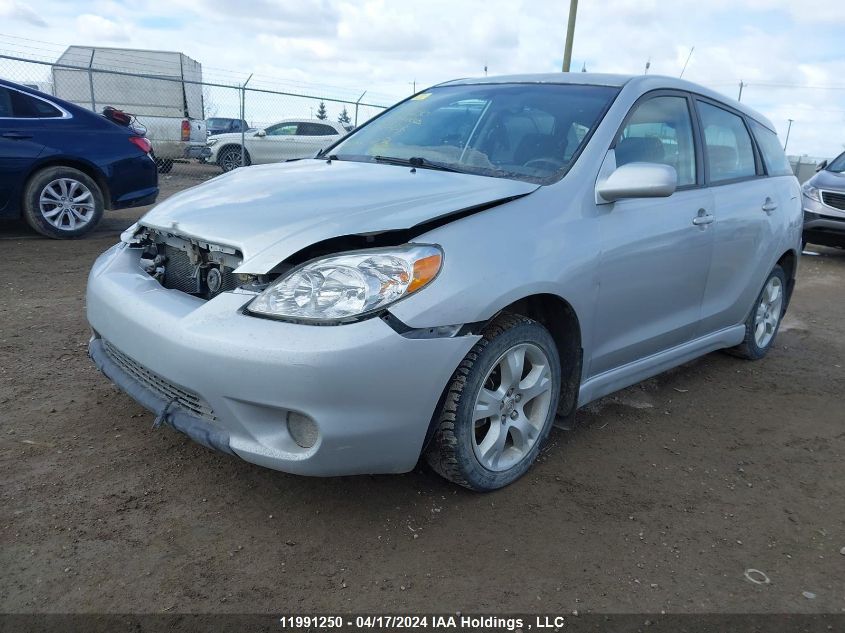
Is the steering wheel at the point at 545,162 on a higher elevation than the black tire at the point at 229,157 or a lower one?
higher

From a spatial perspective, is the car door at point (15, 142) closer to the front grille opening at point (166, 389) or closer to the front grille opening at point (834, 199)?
the front grille opening at point (166, 389)

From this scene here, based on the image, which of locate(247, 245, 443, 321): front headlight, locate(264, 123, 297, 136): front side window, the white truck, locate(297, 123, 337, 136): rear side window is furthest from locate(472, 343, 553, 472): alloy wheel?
locate(264, 123, 297, 136): front side window

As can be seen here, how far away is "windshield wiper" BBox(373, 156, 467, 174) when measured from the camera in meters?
3.17

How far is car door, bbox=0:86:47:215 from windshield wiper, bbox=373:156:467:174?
4890mm

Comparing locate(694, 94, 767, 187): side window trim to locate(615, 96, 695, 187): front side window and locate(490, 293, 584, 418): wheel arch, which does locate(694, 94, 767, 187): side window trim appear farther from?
locate(490, 293, 584, 418): wheel arch

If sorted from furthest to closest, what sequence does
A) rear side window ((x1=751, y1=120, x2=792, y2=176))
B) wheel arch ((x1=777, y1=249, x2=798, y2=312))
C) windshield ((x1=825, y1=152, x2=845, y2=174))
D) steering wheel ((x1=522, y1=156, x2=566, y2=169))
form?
windshield ((x1=825, y1=152, x2=845, y2=174)) < wheel arch ((x1=777, y1=249, x2=798, y2=312)) < rear side window ((x1=751, y1=120, x2=792, y2=176)) < steering wheel ((x1=522, y1=156, x2=566, y2=169))

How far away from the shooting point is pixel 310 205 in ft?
8.61

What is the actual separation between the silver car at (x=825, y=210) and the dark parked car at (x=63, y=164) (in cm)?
856

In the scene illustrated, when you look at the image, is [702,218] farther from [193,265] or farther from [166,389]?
[166,389]

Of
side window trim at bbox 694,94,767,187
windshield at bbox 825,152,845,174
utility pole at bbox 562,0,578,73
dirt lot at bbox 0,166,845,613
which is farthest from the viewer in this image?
utility pole at bbox 562,0,578,73

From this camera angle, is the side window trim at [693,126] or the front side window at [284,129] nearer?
the side window trim at [693,126]

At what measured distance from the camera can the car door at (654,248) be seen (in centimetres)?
302

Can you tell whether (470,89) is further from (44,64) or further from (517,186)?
(44,64)

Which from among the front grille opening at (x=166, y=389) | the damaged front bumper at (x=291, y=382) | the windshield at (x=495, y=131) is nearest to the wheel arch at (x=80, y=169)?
the windshield at (x=495, y=131)
